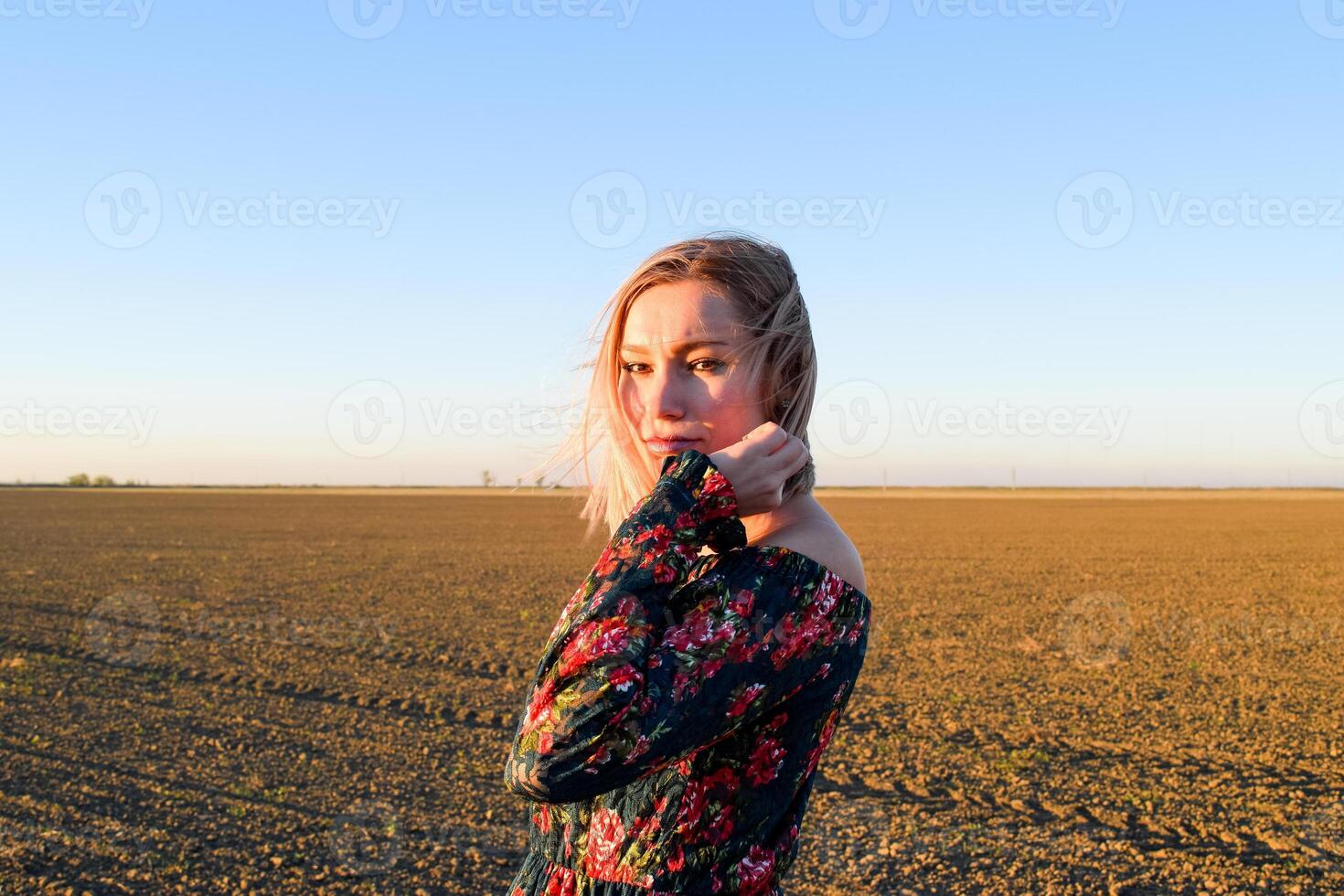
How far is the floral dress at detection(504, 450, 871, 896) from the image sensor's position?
1289 mm

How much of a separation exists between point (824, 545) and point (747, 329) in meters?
0.34

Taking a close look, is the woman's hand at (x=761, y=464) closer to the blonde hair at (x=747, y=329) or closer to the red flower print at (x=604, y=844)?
the blonde hair at (x=747, y=329)

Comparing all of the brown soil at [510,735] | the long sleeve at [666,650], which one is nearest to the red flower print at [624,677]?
the long sleeve at [666,650]

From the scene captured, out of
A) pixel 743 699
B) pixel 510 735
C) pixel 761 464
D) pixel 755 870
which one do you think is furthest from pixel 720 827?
pixel 510 735

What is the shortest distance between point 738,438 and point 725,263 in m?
0.27

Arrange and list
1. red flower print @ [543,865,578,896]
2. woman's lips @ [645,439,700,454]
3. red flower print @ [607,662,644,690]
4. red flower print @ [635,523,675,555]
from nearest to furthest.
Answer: red flower print @ [607,662,644,690], red flower print @ [635,523,675,555], red flower print @ [543,865,578,896], woman's lips @ [645,439,700,454]

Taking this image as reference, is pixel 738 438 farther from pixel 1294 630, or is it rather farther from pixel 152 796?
pixel 1294 630

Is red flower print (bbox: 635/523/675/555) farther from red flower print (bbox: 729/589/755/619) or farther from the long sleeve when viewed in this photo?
red flower print (bbox: 729/589/755/619)

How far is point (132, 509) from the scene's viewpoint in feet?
186

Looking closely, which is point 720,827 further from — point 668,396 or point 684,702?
point 668,396

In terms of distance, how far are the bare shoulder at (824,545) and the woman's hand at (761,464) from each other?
0.05 m

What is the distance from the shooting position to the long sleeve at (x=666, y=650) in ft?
4.21

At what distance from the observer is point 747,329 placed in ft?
5.09

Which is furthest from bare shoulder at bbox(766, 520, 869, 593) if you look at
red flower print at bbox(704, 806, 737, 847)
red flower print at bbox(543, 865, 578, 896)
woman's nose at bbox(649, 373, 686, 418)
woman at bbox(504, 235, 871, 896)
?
red flower print at bbox(543, 865, 578, 896)
